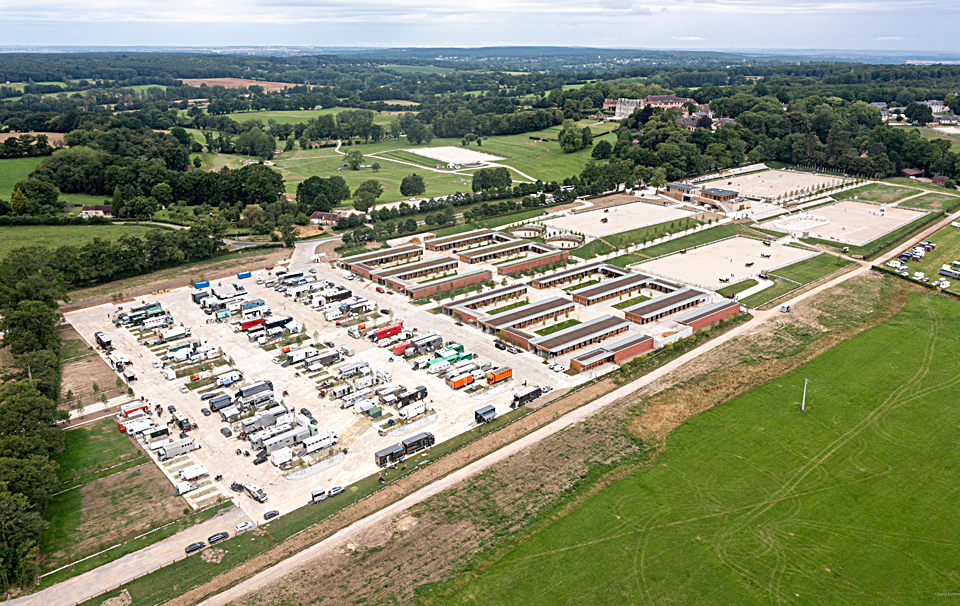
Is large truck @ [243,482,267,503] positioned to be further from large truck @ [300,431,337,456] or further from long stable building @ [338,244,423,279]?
long stable building @ [338,244,423,279]

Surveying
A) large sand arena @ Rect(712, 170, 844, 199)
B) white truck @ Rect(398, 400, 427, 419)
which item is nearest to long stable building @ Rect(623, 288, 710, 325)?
white truck @ Rect(398, 400, 427, 419)

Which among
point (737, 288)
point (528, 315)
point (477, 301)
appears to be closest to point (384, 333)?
point (477, 301)

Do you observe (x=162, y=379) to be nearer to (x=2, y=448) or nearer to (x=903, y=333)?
(x=2, y=448)

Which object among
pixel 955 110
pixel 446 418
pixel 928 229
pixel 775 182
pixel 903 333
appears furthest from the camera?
pixel 955 110

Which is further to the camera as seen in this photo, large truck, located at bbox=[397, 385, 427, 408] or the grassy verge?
the grassy verge

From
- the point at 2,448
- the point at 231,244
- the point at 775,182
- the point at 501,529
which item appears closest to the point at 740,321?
the point at 501,529

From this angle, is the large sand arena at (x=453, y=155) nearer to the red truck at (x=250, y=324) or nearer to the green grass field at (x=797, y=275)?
the green grass field at (x=797, y=275)
